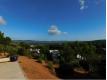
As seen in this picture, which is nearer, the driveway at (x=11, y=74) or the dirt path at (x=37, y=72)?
the driveway at (x=11, y=74)

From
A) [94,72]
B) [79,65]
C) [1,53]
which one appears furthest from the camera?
[1,53]

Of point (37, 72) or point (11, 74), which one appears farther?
point (37, 72)

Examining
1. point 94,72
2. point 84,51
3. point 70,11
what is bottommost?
point 94,72

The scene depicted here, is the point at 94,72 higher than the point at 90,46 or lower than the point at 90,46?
lower

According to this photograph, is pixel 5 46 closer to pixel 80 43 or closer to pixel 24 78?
pixel 80 43

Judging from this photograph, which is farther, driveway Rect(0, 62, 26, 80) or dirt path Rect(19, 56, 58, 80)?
dirt path Rect(19, 56, 58, 80)

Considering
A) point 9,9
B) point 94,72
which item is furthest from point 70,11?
point 94,72

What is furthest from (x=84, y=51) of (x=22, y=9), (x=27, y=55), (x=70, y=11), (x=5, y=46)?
(x=5, y=46)

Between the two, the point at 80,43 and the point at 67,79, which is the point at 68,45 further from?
the point at 67,79

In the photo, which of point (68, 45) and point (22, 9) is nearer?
point (68, 45)

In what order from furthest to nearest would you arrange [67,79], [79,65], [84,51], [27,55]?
[27,55], [84,51], [79,65], [67,79]
